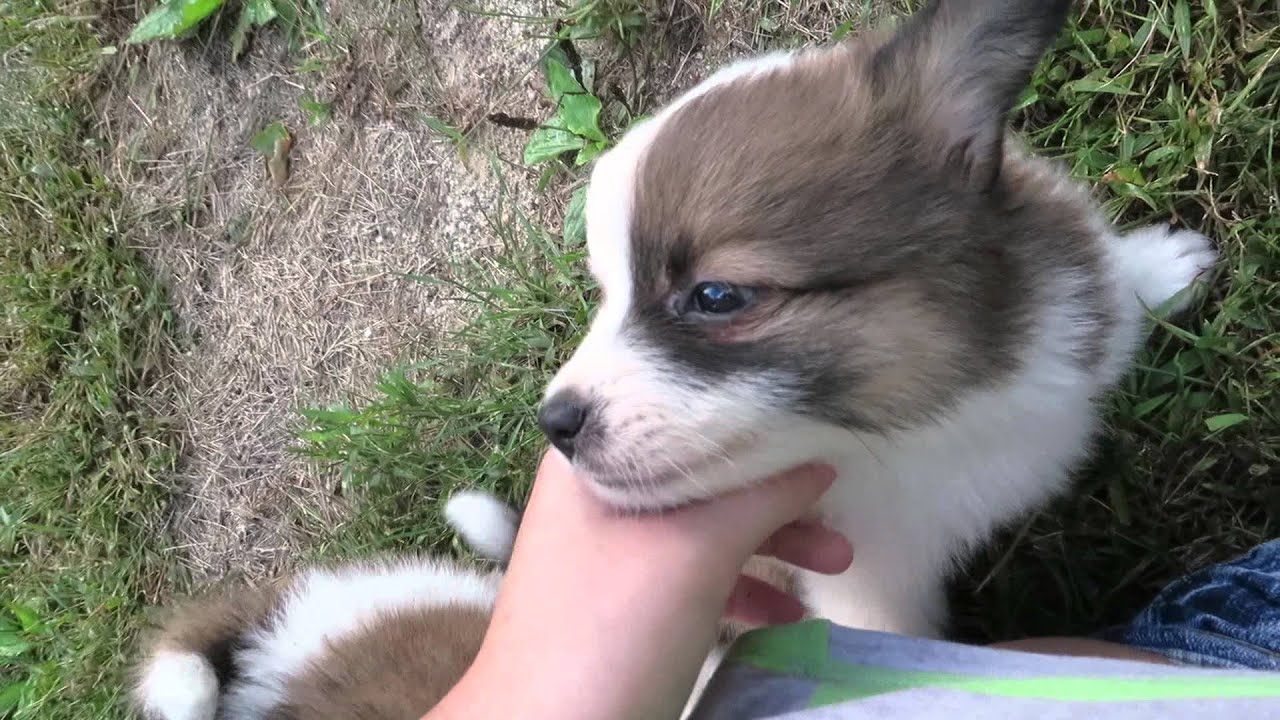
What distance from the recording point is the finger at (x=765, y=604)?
7.07 ft

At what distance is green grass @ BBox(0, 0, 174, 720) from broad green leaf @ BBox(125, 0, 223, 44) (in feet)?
1.11

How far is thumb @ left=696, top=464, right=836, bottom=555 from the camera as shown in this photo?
1566mm

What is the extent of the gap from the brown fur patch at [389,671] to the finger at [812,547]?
883mm

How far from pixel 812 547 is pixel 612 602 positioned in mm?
506

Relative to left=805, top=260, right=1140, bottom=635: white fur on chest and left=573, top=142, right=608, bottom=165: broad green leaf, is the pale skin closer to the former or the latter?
left=805, top=260, right=1140, bottom=635: white fur on chest

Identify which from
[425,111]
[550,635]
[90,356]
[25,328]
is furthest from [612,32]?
[25,328]

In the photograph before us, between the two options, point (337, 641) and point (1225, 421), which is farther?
point (337, 641)

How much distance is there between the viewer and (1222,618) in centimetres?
193

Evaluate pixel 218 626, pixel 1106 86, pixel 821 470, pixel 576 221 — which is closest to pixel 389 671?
pixel 218 626

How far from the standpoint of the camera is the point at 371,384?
3.39 meters

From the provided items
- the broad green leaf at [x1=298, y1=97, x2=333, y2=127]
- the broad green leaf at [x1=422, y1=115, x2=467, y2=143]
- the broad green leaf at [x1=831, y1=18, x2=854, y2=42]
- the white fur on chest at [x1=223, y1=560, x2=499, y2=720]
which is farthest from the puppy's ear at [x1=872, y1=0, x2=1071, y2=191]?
the broad green leaf at [x1=298, y1=97, x2=333, y2=127]

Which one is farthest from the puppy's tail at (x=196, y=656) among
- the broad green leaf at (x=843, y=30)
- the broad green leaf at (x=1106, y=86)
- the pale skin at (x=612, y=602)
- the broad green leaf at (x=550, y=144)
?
the broad green leaf at (x=1106, y=86)

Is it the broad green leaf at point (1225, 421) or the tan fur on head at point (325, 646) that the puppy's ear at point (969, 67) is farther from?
the tan fur on head at point (325, 646)

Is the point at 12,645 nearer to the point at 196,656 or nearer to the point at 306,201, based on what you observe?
the point at 196,656
